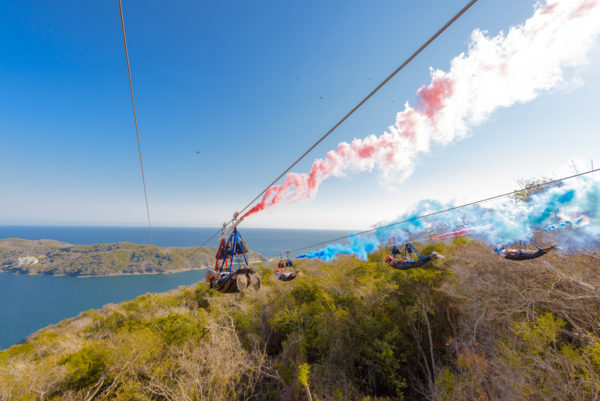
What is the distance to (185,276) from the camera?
363 feet

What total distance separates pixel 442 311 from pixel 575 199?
40.7 ft

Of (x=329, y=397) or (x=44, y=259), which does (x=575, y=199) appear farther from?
(x=44, y=259)

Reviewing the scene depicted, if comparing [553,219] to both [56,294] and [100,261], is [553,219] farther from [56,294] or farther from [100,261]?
[100,261]

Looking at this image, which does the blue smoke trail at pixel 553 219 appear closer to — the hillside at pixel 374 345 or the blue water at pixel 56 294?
the hillside at pixel 374 345

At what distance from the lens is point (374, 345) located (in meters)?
15.9

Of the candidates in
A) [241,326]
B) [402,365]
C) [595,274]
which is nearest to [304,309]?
[241,326]

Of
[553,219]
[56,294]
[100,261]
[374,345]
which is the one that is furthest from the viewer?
[100,261]

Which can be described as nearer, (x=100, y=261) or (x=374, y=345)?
(x=374, y=345)

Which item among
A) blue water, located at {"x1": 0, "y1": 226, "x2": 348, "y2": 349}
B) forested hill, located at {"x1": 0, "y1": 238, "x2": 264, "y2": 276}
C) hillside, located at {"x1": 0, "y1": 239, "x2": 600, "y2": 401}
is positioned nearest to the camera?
hillside, located at {"x1": 0, "y1": 239, "x2": 600, "y2": 401}

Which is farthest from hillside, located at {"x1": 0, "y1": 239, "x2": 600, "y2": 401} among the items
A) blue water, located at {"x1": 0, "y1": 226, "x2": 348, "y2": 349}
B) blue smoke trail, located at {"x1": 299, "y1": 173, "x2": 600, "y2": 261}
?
blue water, located at {"x1": 0, "y1": 226, "x2": 348, "y2": 349}

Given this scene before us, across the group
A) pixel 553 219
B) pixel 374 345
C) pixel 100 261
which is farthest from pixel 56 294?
pixel 553 219

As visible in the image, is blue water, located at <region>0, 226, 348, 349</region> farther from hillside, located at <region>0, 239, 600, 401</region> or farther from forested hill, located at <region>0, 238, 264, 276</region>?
hillside, located at <region>0, 239, 600, 401</region>

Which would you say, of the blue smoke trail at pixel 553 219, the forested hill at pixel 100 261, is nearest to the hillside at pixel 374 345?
the blue smoke trail at pixel 553 219

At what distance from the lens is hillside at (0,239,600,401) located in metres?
10.2
